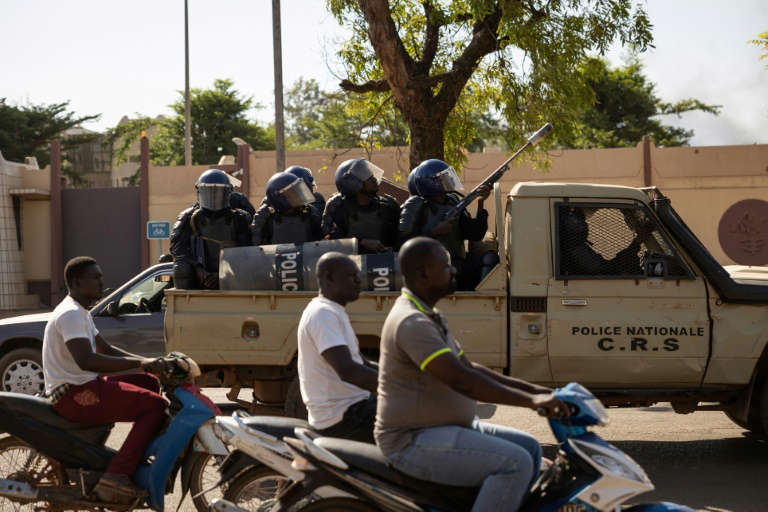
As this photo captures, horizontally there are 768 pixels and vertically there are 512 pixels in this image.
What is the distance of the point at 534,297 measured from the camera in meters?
6.78

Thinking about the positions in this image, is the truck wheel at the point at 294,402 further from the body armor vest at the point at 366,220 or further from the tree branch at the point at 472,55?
the tree branch at the point at 472,55

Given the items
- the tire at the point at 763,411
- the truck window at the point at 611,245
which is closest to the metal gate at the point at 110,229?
the truck window at the point at 611,245

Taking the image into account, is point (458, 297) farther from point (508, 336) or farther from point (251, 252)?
point (251, 252)

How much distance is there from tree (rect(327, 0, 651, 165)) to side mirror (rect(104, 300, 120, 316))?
16.1ft

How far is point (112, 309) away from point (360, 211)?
3.10 m

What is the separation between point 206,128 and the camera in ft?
129

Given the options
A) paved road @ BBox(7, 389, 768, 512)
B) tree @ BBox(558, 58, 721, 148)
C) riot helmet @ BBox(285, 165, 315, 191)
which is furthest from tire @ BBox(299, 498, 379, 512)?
tree @ BBox(558, 58, 721, 148)

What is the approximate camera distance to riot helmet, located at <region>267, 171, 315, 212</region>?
7.98m

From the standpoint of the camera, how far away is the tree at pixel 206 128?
1540 inches

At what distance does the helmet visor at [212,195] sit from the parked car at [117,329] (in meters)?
1.54

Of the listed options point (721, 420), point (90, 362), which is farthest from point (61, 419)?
point (721, 420)

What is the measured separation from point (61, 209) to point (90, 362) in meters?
24.3

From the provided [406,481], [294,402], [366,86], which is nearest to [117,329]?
[294,402]

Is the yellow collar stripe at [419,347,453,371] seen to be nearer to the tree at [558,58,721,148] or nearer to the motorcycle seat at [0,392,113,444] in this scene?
the motorcycle seat at [0,392,113,444]
